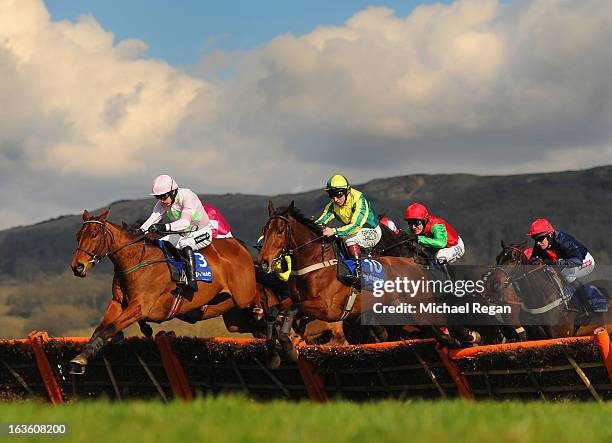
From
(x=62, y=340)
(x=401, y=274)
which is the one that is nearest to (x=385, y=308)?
(x=401, y=274)

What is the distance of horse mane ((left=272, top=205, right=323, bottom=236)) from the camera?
45.0ft

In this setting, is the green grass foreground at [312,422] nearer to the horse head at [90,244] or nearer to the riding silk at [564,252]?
the horse head at [90,244]

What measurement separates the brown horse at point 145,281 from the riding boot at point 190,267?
0.78ft

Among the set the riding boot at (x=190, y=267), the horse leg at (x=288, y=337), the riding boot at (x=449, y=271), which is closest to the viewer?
the horse leg at (x=288, y=337)

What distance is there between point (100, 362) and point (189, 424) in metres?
9.17

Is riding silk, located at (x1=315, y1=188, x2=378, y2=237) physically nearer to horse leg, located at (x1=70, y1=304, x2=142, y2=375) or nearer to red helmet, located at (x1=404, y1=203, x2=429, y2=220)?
red helmet, located at (x1=404, y1=203, x2=429, y2=220)

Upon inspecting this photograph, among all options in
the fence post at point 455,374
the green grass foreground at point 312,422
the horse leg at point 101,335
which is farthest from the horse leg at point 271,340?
the green grass foreground at point 312,422

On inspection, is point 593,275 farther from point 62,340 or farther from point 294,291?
point 62,340

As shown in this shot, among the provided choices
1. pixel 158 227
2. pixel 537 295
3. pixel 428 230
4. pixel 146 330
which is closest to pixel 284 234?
pixel 158 227

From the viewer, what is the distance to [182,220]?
1427cm

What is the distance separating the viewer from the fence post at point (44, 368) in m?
16.0

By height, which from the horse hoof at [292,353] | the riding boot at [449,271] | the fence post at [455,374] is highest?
the riding boot at [449,271]

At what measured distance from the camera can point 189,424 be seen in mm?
7094

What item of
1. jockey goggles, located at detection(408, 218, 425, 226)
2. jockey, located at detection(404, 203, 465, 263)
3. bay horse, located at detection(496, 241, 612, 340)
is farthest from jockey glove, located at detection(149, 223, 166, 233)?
bay horse, located at detection(496, 241, 612, 340)
